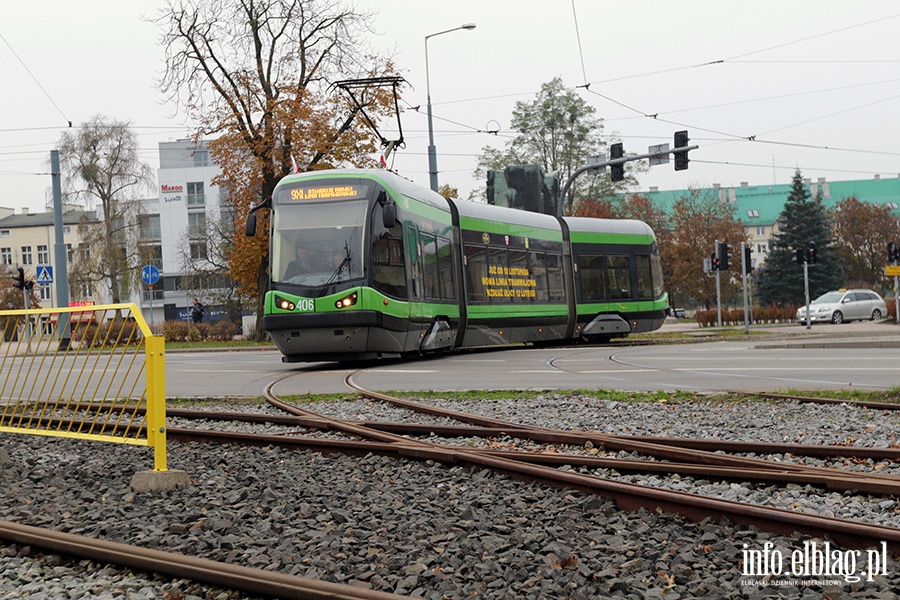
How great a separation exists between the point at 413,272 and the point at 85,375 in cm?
1074

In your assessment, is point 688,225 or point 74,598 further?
point 688,225

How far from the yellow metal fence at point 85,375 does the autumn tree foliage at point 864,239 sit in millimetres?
73597

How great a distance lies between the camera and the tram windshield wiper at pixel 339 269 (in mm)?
17672

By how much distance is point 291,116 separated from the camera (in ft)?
113

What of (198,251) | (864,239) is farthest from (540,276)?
(198,251)

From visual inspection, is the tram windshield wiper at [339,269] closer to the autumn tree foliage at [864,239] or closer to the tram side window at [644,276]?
the tram side window at [644,276]

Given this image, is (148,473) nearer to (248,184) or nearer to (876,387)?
(876,387)

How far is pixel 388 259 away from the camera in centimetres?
1823

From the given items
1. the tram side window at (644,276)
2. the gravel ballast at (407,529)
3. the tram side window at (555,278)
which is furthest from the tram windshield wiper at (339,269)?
the tram side window at (644,276)

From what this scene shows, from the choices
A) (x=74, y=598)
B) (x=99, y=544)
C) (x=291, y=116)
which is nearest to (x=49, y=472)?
(x=99, y=544)

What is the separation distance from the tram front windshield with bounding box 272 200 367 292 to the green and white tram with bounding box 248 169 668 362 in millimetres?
17

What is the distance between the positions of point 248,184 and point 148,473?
30.4 metres

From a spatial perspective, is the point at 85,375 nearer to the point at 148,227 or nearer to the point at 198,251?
the point at 148,227

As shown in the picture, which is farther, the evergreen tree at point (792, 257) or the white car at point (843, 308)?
the evergreen tree at point (792, 257)
